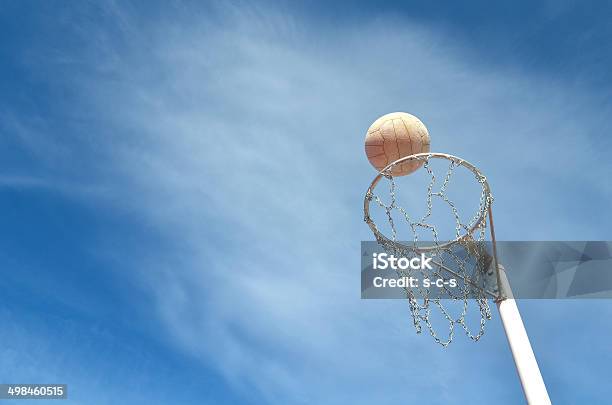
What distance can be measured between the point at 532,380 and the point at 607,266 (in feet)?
17.7

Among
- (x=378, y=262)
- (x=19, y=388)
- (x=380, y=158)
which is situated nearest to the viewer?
(x=380, y=158)

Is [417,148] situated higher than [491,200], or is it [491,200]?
[417,148]

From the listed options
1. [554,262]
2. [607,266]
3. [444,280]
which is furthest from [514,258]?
[444,280]

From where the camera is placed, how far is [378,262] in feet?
41.6

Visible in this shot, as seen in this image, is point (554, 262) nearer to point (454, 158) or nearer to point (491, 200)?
point (491, 200)

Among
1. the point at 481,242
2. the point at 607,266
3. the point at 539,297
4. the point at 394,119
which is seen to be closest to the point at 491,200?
the point at 481,242

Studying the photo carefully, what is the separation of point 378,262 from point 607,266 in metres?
5.43

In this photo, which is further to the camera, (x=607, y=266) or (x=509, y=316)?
(x=607, y=266)

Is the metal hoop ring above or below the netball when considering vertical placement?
below

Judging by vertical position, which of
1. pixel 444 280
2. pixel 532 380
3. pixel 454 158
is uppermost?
pixel 454 158

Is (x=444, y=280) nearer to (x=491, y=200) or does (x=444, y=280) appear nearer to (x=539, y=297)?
(x=491, y=200)

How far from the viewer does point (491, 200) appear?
1020 cm

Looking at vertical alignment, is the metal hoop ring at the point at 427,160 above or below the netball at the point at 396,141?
below

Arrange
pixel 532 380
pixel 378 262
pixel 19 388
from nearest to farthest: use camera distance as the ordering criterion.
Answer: pixel 532 380, pixel 378 262, pixel 19 388
